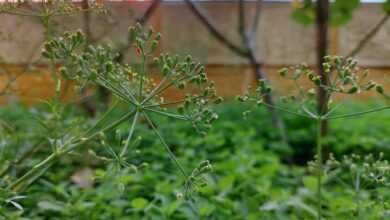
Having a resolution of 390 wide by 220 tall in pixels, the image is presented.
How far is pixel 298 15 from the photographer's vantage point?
276 centimetres

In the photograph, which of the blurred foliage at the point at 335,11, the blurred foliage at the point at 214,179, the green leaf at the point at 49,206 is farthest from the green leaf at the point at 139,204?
the blurred foliage at the point at 335,11

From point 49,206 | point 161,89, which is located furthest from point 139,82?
point 49,206

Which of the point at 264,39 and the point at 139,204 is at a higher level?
the point at 139,204

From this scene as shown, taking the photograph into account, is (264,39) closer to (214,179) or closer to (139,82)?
(214,179)

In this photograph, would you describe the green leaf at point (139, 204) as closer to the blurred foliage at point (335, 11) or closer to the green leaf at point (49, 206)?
the green leaf at point (49, 206)

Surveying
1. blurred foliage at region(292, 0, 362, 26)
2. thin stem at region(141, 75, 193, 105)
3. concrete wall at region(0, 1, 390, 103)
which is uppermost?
thin stem at region(141, 75, 193, 105)

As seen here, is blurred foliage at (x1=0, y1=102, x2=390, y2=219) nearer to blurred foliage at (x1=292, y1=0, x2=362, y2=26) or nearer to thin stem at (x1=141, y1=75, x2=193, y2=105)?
thin stem at (x1=141, y1=75, x2=193, y2=105)

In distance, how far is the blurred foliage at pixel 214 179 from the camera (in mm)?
1464

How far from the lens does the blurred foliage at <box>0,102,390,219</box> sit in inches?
57.6

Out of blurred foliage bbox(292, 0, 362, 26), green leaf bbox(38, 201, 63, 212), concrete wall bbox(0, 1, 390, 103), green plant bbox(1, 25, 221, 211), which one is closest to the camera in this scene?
green plant bbox(1, 25, 221, 211)

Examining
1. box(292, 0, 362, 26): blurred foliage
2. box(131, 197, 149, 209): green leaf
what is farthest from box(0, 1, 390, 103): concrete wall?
box(131, 197, 149, 209): green leaf

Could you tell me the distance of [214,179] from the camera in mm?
1881

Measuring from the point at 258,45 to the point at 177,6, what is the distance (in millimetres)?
678

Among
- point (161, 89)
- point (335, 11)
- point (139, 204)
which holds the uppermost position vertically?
point (161, 89)
